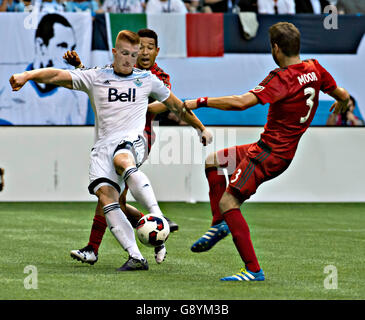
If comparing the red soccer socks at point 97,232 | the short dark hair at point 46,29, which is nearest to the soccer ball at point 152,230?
the red soccer socks at point 97,232

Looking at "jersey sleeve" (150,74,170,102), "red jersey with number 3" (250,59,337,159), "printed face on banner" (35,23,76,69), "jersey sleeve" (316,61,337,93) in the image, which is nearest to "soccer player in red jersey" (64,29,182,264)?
"jersey sleeve" (150,74,170,102)

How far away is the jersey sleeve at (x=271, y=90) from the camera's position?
6.23m

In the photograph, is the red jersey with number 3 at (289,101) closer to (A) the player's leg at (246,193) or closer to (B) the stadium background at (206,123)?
(A) the player's leg at (246,193)

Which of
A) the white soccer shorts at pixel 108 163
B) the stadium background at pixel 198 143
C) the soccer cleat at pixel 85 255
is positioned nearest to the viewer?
the white soccer shorts at pixel 108 163

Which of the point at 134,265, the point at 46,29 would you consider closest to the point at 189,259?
the point at 134,265

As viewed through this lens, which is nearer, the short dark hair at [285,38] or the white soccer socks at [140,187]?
the short dark hair at [285,38]

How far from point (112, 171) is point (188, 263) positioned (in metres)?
1.17

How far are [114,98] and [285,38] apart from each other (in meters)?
1.62

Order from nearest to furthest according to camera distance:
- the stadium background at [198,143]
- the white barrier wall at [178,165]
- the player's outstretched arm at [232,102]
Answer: the player's outstretched arm at [232,102] < the stadium background at [198,143] < the white barrier wall at [178,165]

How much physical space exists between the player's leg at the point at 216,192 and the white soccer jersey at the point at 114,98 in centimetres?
Result: 72

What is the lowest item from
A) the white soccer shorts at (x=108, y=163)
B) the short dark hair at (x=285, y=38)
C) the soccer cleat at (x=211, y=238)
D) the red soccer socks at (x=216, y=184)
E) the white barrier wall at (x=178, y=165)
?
the white barrier wall at (x=178, y=165)

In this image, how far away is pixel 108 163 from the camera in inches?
276

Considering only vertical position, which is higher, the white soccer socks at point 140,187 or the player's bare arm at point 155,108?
the player's bare arm at point 155,108
